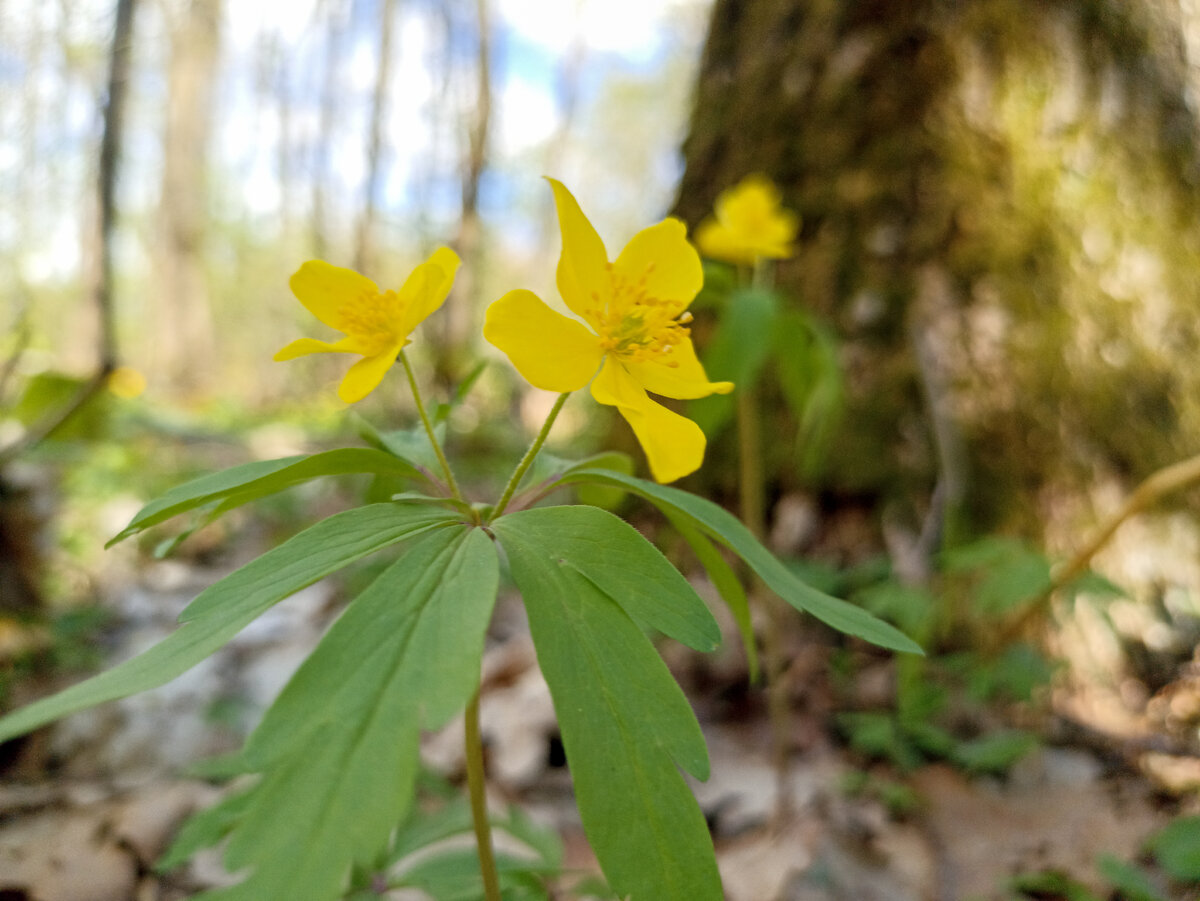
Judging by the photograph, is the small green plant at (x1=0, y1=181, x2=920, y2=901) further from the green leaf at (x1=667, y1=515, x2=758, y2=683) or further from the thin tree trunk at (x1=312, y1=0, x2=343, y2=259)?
the thin tree trunk at (x1=312, y1=0, x2=343, y2=259)

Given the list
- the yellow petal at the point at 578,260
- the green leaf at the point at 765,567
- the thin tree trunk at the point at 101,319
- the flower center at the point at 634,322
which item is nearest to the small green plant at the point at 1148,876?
the green leaf at the point at 765,567

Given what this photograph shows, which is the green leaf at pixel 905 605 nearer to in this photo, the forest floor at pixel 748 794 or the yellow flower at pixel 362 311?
the forest floor at pixel 748 794

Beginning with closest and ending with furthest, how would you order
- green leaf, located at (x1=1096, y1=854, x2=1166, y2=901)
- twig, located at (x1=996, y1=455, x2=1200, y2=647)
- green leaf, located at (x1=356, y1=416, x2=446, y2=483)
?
1. green leaf, located at (x1=356, y1=416, x2=446, y2=483)
2. green leaf, located at (x1=1096, y1=854, x2=1166, y2=901)
3. twig, located at (x1=996, y1=455, x2=1200, y2=647)

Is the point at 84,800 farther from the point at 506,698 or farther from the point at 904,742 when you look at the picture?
the point at 904,742

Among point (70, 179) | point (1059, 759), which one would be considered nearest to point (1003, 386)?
point (1059, 759)

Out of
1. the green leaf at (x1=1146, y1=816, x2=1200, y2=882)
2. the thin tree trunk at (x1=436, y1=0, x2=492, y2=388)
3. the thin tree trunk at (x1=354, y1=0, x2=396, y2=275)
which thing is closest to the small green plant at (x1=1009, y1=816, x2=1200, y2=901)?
the green leaf at (x1=1146, y1=816, x2=1200, y2=882)
